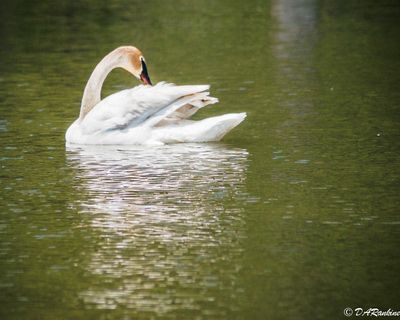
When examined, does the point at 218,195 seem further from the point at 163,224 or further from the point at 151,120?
the point at 151,120

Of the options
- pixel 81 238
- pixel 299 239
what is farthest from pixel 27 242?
pixel 299 239

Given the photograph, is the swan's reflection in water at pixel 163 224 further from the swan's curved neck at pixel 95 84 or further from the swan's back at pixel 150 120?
the swan's curved neck at pixel 95 84

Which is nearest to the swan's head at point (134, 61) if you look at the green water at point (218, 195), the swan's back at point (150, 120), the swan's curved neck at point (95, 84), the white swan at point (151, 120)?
the swan's curved neck at point (95, 84)

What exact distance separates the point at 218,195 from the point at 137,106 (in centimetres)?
268

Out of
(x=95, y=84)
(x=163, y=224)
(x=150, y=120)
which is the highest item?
(x=163, y=224)

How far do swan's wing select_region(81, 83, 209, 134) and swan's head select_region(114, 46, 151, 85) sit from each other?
2.02 feet

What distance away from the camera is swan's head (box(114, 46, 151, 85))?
47.5 feet

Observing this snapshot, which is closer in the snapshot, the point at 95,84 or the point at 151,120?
the point at 151,120

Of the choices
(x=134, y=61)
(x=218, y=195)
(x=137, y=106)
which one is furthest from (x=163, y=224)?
(x=134, y=61)

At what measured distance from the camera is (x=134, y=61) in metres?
14.5

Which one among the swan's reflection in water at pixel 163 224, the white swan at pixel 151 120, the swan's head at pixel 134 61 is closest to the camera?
the swan's reflection in water at pixel 163 224

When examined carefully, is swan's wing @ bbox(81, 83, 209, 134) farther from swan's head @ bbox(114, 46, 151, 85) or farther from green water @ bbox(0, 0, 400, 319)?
swan's head @ bbox(114, 46, 151, 85)

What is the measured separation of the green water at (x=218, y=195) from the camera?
28.3 feet

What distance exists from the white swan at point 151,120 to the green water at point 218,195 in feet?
0.70
